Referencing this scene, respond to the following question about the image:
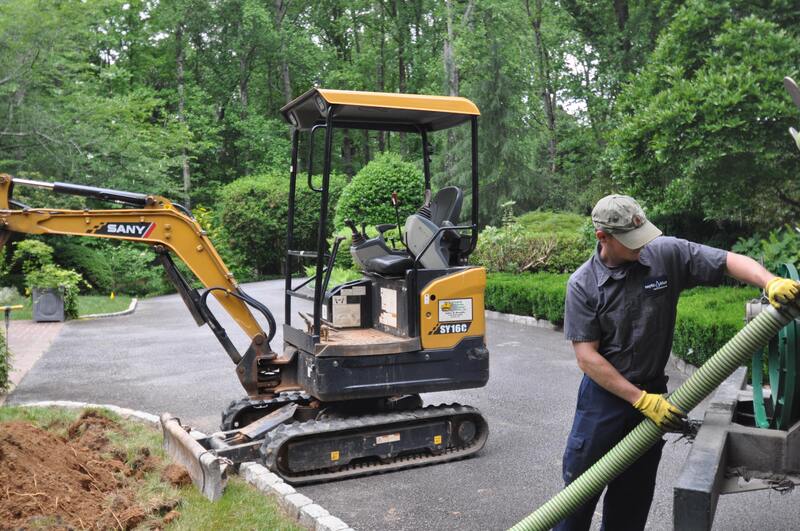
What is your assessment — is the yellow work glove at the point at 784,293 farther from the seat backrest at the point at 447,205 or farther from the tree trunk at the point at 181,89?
the tree trunk at the point at 181,89

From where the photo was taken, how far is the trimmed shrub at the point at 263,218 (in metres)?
26.7

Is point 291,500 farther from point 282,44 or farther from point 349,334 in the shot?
point 282,44

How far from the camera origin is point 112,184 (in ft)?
72.6

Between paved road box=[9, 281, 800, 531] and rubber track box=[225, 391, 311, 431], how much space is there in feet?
2.30

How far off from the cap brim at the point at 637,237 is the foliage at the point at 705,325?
5537 mm

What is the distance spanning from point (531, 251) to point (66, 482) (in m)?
12.1

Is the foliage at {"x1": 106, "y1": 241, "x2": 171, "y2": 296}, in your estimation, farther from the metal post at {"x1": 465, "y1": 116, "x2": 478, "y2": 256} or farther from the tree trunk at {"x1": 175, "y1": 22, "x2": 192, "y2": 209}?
the metal post at {"x1": 465, "y1": 116, "x2": 478, "y2": 256}

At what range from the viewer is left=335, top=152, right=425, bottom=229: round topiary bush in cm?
2069

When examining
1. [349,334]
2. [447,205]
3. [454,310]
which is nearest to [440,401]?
[349,334]

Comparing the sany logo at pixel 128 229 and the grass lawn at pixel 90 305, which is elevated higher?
the sany logo at pixel 128 229

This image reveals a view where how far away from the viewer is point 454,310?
21.2 feet

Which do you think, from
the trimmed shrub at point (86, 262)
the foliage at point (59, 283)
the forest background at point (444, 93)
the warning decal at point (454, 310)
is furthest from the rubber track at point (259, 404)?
the trimmed shrub at point (86, 262)

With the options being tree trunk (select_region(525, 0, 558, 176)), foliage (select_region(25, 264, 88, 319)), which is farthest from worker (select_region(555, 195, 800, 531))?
tree trunk (select_region(525, 0, 558, 176))

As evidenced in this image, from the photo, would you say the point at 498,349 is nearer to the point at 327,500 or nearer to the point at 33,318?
the point at 327,500
